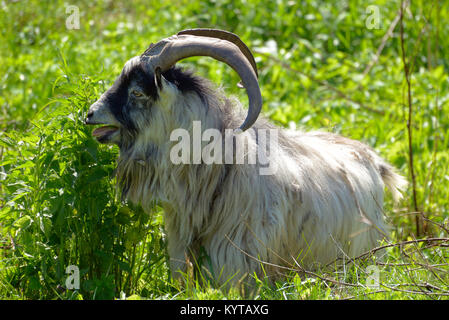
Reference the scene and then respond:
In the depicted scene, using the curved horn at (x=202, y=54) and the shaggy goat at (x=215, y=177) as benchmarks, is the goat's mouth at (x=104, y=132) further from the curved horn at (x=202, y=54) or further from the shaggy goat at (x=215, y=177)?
the curved horn at (x=202, y=54)

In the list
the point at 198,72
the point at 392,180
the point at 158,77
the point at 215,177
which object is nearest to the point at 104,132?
the point at 158,77

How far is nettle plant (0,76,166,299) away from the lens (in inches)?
155

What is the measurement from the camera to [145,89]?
13.0 ft

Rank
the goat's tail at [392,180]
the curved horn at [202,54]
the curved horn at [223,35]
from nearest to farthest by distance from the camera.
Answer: the curved horn at [202,54]
the curved horn at [223,35]
the goat's tail at [392,180]

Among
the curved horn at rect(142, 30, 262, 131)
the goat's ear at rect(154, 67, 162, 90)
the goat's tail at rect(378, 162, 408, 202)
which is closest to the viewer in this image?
the curved horn at rect(142, 30, 262, 131)

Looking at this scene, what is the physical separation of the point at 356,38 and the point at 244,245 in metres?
5.65

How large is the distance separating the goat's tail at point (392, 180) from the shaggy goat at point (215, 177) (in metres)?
0.76

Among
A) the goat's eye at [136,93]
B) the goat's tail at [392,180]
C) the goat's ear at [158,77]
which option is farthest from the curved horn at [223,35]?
the goat's tail at [392,180]

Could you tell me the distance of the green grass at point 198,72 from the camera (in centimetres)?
396

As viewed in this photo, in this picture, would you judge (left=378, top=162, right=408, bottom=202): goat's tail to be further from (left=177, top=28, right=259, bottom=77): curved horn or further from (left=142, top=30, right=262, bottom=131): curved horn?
(left=142, top=30, right=262, bottom=131): curved horn

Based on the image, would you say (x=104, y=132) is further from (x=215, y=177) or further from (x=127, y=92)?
(x=215, y=177)

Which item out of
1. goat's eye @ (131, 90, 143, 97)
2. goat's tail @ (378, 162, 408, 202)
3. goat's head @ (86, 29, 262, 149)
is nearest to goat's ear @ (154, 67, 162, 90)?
goat's head @ (86, 29, 262, 149)

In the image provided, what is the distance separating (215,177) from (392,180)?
1.77m
